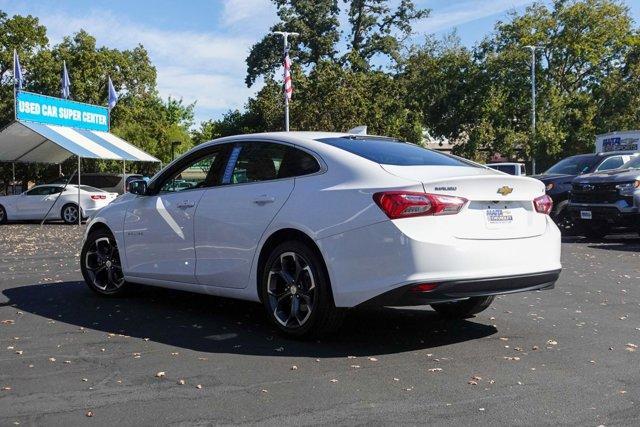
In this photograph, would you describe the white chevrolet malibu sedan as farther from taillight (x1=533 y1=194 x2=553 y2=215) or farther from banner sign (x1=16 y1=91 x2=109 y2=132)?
banner sign (x1=16 y1=91 x2=109 y2=132)

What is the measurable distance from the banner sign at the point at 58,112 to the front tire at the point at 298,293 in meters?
17.1

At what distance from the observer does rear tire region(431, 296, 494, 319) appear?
636 cm

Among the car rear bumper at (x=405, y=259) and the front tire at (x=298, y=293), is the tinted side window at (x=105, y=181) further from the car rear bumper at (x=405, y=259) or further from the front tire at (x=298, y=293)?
the car rear bumper at (x=405, y=259)

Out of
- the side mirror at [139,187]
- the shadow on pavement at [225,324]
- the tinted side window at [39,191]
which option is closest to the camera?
the shadow on pavement at [225,324]

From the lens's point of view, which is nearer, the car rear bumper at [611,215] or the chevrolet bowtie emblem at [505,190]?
the chevrolet bowtie emblem at [505,190]

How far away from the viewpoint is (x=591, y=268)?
10.2 m

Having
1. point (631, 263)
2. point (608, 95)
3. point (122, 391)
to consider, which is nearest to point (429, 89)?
point (608, 95)

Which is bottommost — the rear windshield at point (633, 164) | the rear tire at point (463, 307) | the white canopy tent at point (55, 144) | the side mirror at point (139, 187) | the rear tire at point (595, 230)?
the rear tire at point (463, 307)

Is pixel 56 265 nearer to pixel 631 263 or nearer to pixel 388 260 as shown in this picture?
pixel 388 260

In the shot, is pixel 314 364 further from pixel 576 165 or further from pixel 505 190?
pixel 576 165

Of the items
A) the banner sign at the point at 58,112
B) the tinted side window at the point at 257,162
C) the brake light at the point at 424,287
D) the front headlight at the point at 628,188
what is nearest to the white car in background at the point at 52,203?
the banner sign at the point at 58,112

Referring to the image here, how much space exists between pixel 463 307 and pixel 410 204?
1.80m

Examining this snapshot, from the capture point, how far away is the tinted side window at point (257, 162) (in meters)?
5.96

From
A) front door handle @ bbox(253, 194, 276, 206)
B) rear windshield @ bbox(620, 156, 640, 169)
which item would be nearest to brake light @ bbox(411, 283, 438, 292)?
front door handle @ bbox(253, 194, 276, 206)
